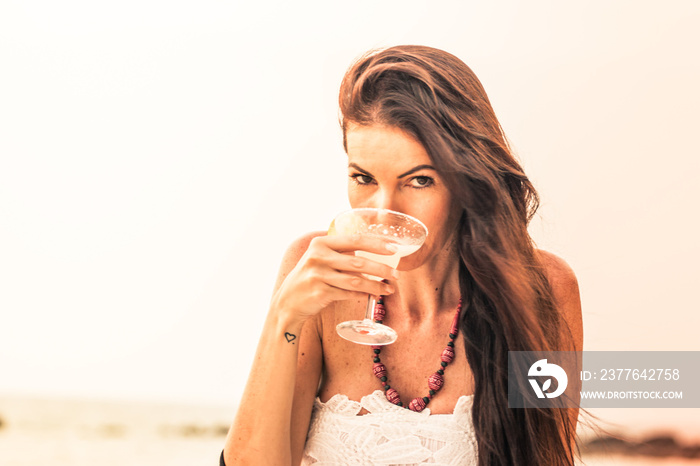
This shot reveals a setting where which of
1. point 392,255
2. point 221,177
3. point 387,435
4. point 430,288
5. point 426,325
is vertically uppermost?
point 392,255

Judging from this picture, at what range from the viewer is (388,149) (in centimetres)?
193

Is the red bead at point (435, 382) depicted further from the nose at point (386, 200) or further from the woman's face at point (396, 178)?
the nose at point (386, 200)

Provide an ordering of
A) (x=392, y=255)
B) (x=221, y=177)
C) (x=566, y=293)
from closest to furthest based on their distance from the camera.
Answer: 1. (x=392, y=255)
2. (x=566, y=293)
3. (x=221, y=177)

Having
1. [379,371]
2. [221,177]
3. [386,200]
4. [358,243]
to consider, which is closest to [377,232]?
[358,243]

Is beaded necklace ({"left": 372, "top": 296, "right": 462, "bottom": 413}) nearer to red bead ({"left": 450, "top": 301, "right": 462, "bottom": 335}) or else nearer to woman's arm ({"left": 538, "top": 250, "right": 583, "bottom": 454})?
red bead ({"left": 450, "top": 301, "right": 462, "bottom": 335})

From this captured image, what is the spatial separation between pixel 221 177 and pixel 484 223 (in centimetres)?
315

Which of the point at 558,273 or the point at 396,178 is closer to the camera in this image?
the point at 396,178

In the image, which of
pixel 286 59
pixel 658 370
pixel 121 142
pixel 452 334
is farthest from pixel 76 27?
pixel 658 370

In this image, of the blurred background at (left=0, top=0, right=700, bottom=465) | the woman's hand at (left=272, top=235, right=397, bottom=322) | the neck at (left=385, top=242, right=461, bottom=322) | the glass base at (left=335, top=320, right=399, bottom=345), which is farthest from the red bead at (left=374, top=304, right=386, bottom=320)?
the blurred background at (left=0, top=0, right=700, bottom=465)

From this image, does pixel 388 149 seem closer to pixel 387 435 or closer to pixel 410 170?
pixel 410 170

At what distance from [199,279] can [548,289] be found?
3.38 metres

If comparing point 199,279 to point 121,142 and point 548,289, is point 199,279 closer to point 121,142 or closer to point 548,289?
point 121,142

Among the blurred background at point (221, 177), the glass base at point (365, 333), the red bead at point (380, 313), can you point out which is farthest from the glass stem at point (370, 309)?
the blurred background at point (221, 177)

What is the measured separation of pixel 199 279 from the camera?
5039 millimetres
